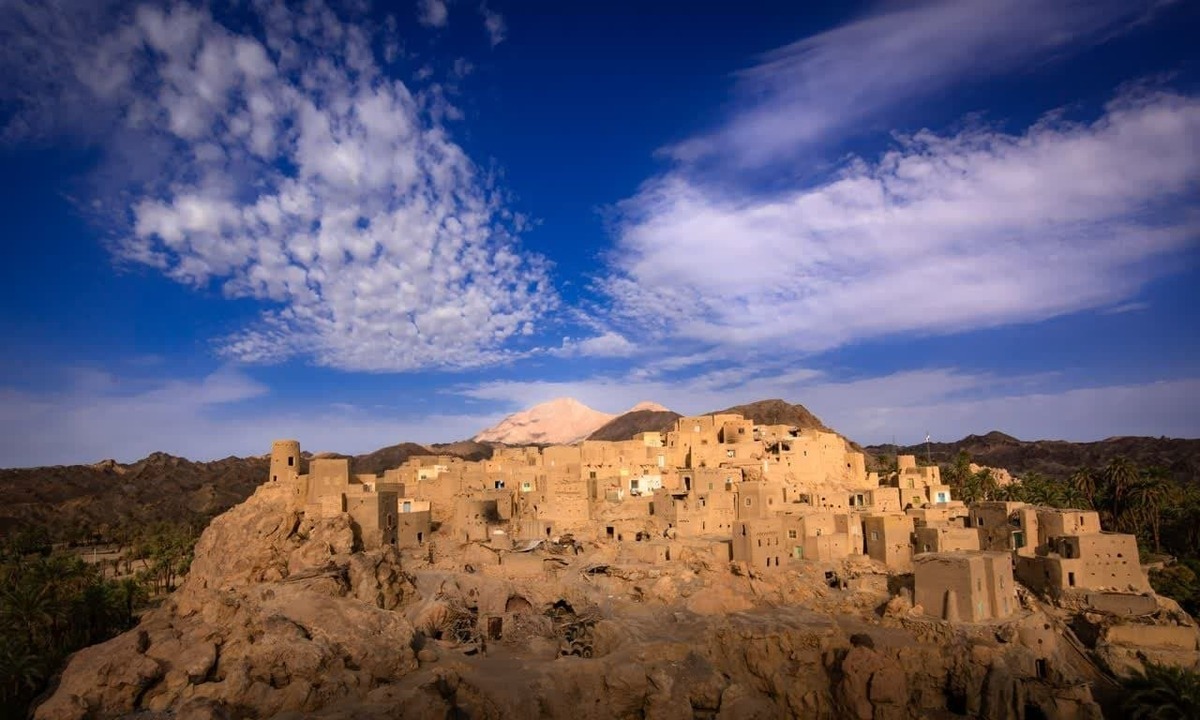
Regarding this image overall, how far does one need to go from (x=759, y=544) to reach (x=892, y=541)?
7823 millimetres

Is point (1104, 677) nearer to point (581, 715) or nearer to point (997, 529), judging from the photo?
point (997, 529)

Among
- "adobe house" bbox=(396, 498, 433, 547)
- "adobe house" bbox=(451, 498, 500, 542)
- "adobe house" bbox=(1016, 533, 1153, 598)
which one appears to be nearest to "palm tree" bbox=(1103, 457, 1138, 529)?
"adobe house" bbox=(1016, 533, 1153, 598)

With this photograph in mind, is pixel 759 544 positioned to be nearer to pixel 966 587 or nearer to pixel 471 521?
pixel 966 587

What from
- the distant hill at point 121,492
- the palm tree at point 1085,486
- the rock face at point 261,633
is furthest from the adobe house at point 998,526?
the distant hill at point 121,492

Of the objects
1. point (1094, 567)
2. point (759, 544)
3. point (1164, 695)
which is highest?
point (759, 544)

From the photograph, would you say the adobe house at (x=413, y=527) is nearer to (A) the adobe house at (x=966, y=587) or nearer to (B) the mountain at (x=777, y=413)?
(A) the adobe house at (x=966, y=587)

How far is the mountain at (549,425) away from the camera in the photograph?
482 ft

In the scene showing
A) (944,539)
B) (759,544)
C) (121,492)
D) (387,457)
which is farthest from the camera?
(387,457)

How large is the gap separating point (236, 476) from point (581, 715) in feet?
283

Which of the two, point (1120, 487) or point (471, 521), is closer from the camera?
point (471, 521)

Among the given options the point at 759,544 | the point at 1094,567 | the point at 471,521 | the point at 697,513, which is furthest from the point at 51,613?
the point at 1094,567

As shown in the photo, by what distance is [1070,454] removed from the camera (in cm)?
12900

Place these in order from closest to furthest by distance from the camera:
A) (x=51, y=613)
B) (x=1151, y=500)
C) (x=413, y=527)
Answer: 1. (x=51, y=613)
2. (x=413, y=527)
3. (x=1151, y=500)

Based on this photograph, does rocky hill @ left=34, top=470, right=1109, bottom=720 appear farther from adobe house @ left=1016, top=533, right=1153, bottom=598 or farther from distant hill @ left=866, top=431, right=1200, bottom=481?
distant hill @ left=866, top=431, right=1200, bottom=481
